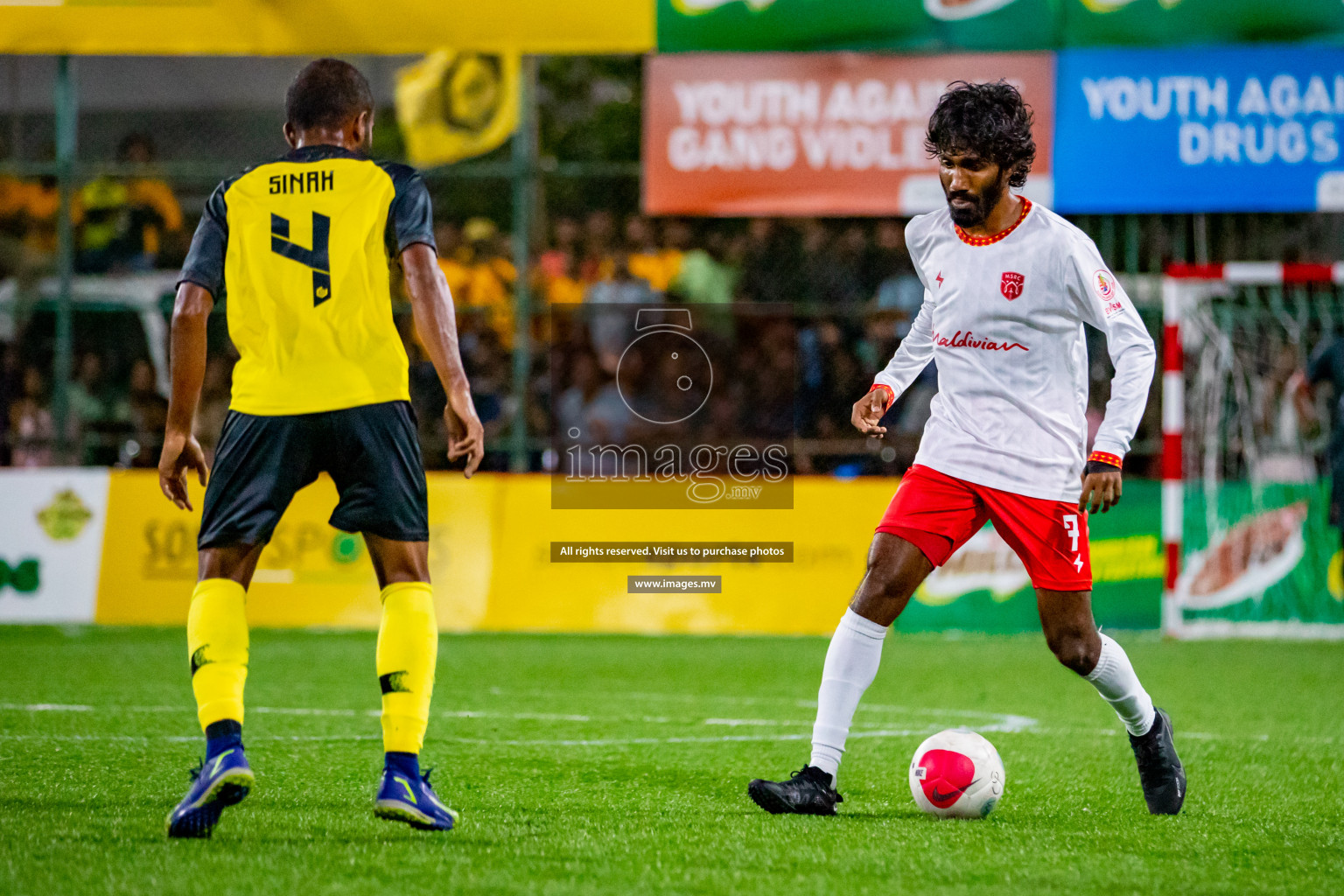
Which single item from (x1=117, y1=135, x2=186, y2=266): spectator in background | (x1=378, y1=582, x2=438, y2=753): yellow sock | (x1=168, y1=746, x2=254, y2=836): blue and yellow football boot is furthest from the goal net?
(x1=168, y1=746, x2=254, y2=836): blue and yellow football boot

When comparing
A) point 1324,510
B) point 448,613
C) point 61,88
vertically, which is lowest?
point 448,613

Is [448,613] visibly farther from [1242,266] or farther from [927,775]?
[927,775]

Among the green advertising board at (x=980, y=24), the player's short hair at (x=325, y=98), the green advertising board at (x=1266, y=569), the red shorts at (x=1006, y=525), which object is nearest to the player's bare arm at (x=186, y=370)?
the player's short hair at (x=325, y=98)

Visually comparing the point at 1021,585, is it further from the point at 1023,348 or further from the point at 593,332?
the point at 1023,348

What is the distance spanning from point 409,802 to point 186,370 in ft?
4.15

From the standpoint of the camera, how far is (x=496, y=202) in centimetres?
1496

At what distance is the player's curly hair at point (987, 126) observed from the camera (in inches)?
185

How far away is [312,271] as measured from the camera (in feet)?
14.4

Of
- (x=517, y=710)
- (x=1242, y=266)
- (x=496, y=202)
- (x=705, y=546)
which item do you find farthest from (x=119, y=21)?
(x=1242, y=266)

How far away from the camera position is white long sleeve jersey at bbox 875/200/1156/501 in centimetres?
475

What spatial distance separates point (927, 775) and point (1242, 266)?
7511mm

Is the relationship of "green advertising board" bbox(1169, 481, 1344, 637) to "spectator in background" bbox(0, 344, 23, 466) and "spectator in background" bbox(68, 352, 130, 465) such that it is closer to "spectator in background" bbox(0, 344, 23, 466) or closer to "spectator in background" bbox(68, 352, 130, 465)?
"spectator in background" bbox(68, 352, 130, 465)

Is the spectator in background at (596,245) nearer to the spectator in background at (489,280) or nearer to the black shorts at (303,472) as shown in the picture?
the spectator in background at (489,280)

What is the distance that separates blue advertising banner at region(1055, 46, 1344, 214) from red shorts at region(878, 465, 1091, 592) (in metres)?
7.60
